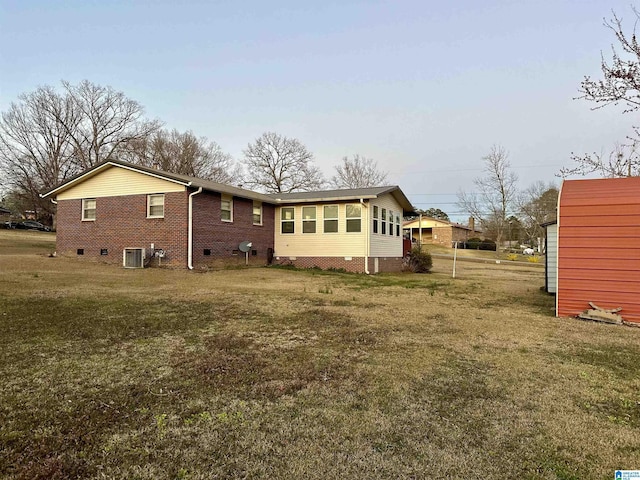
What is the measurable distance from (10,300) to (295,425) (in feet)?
22.5

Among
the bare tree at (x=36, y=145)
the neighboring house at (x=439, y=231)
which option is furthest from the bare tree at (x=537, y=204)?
the bare tree at (x=36, y=145)

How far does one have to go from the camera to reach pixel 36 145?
3400cm

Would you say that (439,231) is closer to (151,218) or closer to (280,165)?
(280,165)

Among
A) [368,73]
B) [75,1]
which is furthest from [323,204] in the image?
[75,1]

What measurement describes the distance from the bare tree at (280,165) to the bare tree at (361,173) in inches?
168

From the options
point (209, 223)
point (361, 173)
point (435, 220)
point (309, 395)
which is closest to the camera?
point (309, 395)

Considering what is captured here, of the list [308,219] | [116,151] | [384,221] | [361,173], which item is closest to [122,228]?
[308,219]

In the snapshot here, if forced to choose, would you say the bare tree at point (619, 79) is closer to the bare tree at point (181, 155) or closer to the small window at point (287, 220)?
the small window at point (287, 220)

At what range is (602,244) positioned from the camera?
671cm

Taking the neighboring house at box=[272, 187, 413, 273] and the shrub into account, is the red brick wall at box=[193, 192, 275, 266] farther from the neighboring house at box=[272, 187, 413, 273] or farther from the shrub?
the shrub

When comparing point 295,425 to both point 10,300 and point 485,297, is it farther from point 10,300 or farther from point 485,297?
point 485,297

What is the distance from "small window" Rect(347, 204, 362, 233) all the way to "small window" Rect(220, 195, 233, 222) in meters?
5.24

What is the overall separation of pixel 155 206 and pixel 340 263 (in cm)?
817

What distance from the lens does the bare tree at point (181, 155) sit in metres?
37.4
